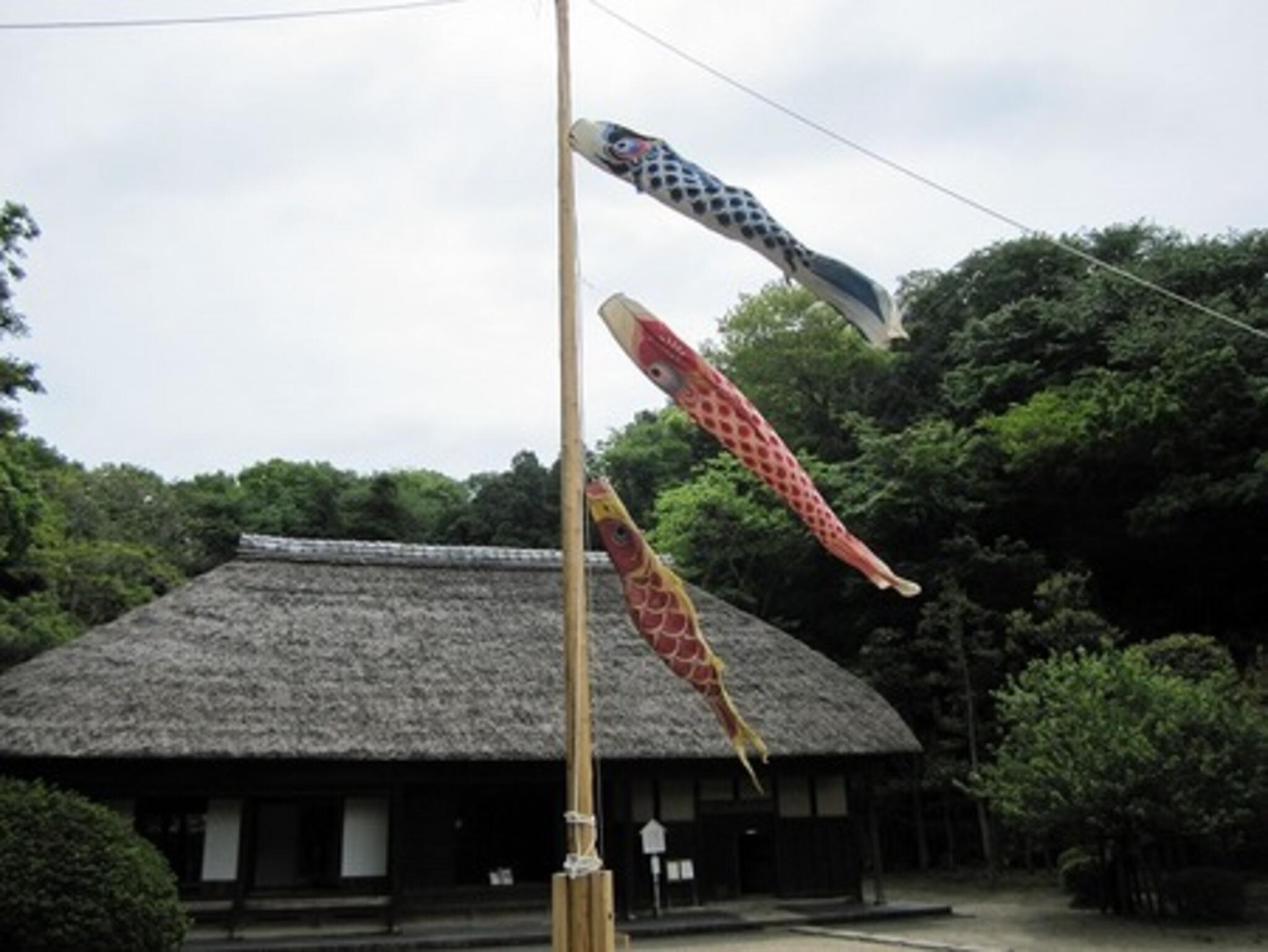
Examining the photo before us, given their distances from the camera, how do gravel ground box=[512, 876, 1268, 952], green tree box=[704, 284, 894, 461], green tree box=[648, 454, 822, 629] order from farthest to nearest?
green tree box=[704, 284, 894, 461], green tree box=[648, 454, 822, 629], gravel ground box=[512, 876, 1268, 952]

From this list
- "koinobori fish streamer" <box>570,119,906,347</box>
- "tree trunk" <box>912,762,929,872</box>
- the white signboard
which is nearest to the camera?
"koinobori fish streamer" <box>570,119,906,347</box>

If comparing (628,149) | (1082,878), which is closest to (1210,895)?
(1082,878)

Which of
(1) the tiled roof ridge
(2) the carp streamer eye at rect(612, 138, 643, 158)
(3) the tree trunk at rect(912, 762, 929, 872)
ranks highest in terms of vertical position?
(1) the tiled roof ridge

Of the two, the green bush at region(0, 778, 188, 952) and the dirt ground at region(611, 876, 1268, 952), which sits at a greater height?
the green bush at region(0, 778, 188, 952)

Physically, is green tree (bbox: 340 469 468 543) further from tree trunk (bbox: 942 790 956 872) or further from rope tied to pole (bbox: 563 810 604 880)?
rope tied to pole (bbox: 563 810 604 880)

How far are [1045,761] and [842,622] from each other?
43.8 ft

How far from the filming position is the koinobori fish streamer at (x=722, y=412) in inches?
193

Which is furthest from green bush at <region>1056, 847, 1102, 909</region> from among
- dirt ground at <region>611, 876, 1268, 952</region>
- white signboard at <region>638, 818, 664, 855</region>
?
white signboard at <region>638, 818, 664, 855</region>

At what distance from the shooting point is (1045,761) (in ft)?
50.3

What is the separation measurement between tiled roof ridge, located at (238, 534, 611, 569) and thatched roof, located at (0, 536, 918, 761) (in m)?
0.04

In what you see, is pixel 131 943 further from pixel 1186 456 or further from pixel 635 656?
pixel 1186 456

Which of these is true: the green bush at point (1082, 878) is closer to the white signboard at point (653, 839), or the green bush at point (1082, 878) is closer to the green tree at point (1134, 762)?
the green tree at point (1134, 762)

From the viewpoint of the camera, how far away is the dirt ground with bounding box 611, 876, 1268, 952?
528 inches

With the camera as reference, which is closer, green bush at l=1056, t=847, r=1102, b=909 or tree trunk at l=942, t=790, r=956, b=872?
green bush at l=1056, t=847, r=1102, b=909
